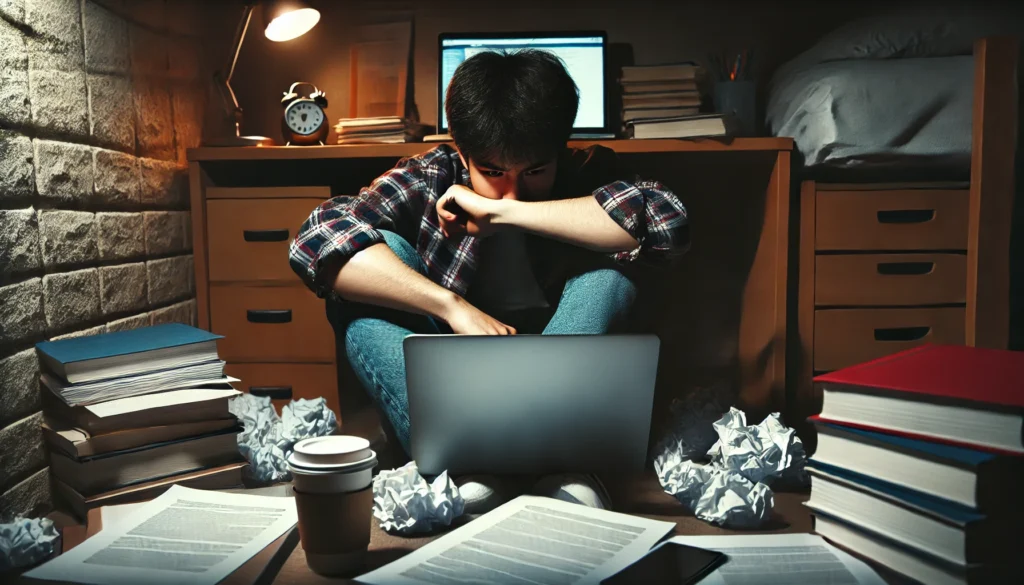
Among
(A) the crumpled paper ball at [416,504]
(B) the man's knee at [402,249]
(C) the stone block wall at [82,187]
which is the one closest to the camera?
(A) the crumpled paper ball at [416,504]

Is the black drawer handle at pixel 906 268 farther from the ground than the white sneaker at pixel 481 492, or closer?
farther from the ground

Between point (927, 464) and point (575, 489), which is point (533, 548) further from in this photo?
point (927, 464)

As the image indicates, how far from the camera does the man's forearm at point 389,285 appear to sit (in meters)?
1.27

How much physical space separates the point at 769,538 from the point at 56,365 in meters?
1.06

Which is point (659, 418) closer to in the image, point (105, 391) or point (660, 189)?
point (660, 189)

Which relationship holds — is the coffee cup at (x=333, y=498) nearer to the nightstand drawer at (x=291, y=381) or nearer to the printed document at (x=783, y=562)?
the printed document at (x=783, y=562)

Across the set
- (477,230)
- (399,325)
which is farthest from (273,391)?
(477,230)

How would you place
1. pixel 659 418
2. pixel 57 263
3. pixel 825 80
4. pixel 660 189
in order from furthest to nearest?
pixel 659 418 < pixel 825 80 < pixel 660 189 < pixel 57 263

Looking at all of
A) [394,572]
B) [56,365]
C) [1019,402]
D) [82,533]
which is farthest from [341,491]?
[1019,402]

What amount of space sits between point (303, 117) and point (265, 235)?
0.31 m

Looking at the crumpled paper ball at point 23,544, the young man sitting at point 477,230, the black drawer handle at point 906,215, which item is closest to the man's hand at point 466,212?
the young man sitting at point 477,230

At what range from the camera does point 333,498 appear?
894mm

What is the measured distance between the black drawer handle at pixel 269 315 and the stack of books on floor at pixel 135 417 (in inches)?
18.2

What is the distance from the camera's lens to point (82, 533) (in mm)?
1072
